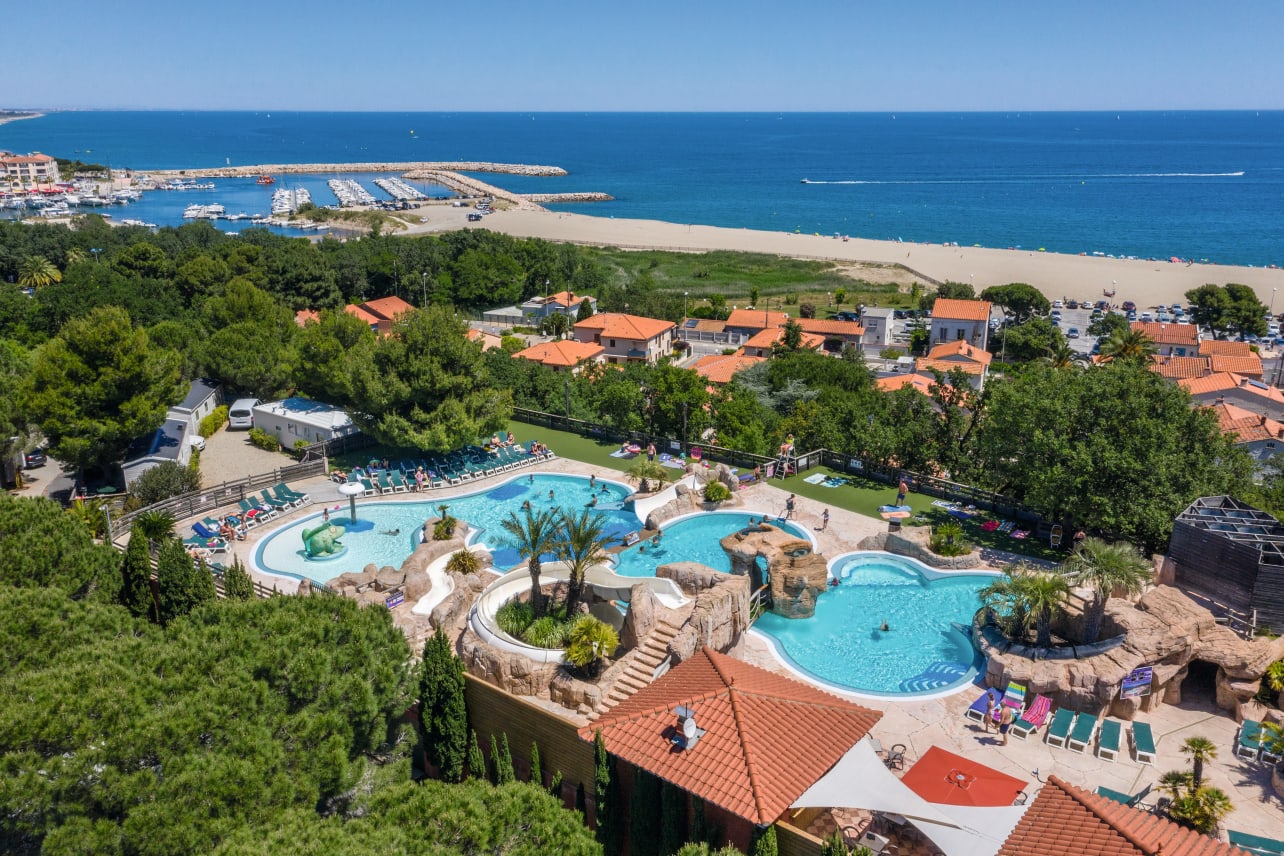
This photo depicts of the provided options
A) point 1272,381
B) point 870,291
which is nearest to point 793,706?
point 1272,381

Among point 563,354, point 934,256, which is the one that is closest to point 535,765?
point 563,354

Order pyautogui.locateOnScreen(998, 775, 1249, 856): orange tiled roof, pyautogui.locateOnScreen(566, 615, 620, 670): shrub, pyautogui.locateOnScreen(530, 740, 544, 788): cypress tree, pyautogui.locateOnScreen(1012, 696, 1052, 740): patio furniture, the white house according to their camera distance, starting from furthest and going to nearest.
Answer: the white house < pyautogui.locateOnScreen(566, 615, 620, 670): shrub < pyautogui.locateOnScreen(1012, 696, 1052, 740): patio furniture < pyautogui.locateOnScreen(530, 740, 544, 788): cypress tree < pyautogui.locateOnScreen(998, 775, 1249, 856): orange tiled roof

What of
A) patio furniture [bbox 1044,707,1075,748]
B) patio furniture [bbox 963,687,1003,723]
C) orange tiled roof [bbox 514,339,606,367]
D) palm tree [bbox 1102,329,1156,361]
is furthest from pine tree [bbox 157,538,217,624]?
palm tree [bbox 1102,329,1156,361]

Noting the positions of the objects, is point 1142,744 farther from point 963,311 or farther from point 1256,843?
point 963,311

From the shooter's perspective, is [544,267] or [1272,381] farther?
[544,267]

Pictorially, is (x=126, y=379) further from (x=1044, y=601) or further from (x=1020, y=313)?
(x=1020, y=313)

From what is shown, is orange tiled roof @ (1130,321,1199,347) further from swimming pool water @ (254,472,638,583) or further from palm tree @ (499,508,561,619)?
palm tree @ (499,508,561,619)
